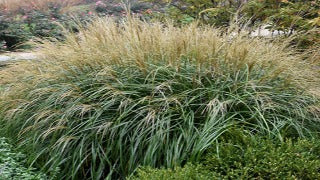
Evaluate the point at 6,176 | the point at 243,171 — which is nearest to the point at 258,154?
the point at 243,171

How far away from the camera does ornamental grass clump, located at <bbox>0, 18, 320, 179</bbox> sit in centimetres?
371

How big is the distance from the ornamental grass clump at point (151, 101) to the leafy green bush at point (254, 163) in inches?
9.5

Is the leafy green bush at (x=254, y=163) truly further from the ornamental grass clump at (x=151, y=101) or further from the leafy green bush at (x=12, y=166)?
the leafy green bush at (x=12, y=166)

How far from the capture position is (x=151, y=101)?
3855mm

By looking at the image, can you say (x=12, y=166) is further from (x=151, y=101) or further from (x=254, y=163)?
(x=254, y=163)

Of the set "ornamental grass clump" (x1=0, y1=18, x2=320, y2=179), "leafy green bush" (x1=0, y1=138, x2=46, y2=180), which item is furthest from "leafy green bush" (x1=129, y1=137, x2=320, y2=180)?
"leafy green bush" (x1=0, y1=138, x2=46, y2=180)

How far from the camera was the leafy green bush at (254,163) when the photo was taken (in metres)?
2.90

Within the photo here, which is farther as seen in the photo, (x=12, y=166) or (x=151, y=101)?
(x=151, y=101)

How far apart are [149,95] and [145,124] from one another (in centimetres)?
40

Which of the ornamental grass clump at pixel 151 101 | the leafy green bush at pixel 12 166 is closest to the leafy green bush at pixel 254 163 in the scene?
the ornamental grass clump at pixel 151 101

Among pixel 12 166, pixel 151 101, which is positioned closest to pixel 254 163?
pixel 151 101

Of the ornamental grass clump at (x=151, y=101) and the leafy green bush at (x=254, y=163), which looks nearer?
the leafy green bush at (x=254, y=163)

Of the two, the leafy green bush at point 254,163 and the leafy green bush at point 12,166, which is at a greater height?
the leafy green bush at point 254,163

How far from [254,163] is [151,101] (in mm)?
1124
